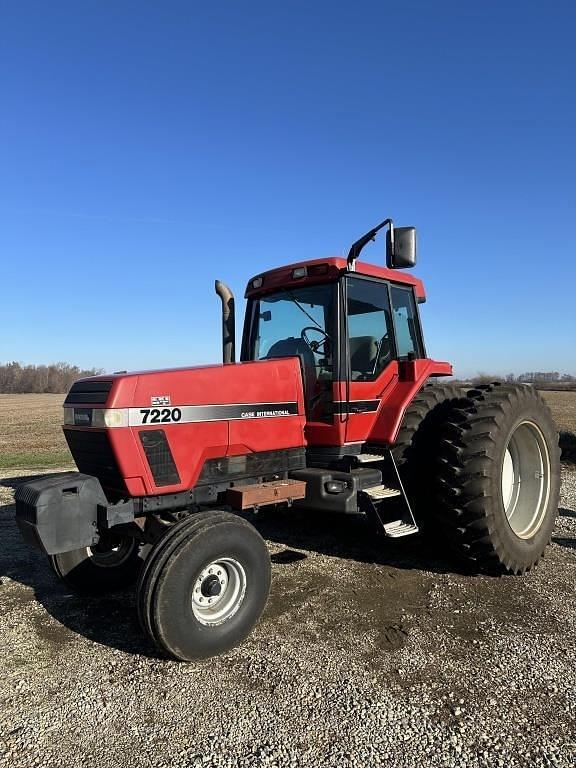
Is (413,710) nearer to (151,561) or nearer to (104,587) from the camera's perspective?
(151,561)

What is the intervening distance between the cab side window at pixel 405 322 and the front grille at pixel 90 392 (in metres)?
2.73

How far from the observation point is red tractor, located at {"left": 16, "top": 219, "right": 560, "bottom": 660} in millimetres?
3475

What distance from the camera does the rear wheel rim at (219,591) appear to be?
3480 mm

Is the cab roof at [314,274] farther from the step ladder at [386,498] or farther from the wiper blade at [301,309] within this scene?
the step ladder at [386,498]

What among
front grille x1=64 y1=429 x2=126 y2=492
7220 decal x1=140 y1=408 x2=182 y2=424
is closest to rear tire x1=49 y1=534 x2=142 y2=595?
front grille x1=64 y1=429 x2=126 y2=492

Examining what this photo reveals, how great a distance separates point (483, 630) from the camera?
12.3 feet

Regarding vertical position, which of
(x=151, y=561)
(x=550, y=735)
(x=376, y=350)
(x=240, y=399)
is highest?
(x=376, y=350)

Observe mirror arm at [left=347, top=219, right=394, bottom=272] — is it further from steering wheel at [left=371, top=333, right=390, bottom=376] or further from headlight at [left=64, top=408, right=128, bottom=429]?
headlight at [left=64, top=408, right=128, bottom=429]

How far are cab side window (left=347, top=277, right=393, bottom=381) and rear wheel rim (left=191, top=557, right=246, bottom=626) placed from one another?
1.84 meters

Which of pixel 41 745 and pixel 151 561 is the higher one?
pixel 151 561

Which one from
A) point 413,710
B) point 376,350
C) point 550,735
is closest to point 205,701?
point 413,710

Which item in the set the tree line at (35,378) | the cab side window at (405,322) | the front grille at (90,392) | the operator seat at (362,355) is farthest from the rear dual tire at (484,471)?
the tree line at (35,378)

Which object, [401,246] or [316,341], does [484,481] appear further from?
[401,246]

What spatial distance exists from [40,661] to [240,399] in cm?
208
